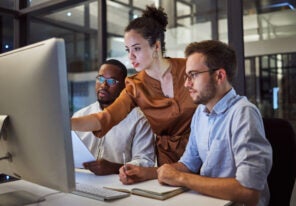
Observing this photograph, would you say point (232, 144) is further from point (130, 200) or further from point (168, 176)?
point (130, 200)

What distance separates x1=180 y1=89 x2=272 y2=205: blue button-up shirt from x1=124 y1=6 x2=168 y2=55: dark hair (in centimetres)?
55

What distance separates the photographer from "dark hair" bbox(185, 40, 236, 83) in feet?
4.52

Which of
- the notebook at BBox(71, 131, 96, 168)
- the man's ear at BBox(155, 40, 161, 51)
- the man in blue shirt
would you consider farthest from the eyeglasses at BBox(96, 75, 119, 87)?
the man in blue shirt

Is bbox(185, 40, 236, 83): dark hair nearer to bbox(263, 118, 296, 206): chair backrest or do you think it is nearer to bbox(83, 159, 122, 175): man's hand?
bbox(263, 118, 296, 206): chair backrest

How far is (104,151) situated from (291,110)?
1248mm

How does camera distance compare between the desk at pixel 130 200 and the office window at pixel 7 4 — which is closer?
the desk at pixel 130 200

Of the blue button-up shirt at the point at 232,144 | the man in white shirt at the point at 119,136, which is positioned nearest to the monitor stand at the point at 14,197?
the man in white shirt at the point at 119,136

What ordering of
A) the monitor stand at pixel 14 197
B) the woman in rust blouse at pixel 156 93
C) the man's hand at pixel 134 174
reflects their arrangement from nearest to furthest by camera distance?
the monitor stand at pixel 14 197 < the man's hand at pixel 134 174 < the woman in rust blouse at pixel 156 93

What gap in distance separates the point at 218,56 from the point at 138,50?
541mm

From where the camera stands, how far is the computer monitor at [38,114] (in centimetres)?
83

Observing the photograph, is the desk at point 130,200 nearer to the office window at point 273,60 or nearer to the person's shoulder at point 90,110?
the person's shoulder at point 90,110

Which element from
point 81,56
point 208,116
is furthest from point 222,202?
point 81,56

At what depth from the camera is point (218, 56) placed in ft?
4.55

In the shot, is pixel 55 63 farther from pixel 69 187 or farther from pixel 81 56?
pixel 81 56
